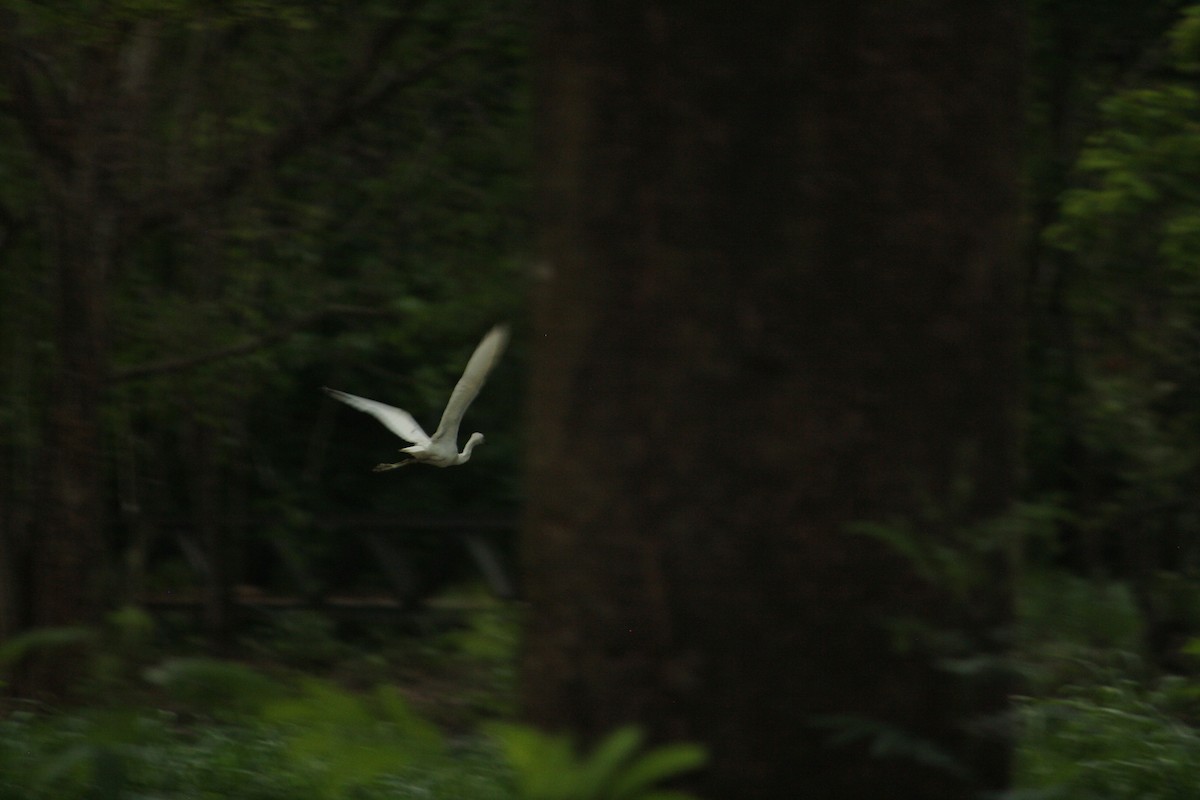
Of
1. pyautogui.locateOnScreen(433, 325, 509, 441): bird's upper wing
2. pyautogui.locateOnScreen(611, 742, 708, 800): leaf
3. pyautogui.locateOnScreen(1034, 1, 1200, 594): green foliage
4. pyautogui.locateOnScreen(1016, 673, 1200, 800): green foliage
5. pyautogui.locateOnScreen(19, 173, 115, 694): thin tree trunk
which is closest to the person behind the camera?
pyautogui.locateOnScreen(611, 742, 708, 800): leaf

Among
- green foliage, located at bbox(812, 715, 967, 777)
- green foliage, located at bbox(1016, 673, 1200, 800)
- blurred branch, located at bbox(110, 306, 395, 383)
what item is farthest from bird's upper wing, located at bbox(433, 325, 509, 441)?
blurred branch, located at bbox(110, 306, 395, 383)

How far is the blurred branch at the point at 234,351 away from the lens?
10375mm

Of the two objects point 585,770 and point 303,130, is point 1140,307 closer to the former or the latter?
point 303,130

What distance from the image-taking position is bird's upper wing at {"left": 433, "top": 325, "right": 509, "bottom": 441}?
6219 millimetres

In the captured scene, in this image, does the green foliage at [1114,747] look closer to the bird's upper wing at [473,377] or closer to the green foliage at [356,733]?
the green foliage at [356,733]

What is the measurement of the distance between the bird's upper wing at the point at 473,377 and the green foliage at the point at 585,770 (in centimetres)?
314

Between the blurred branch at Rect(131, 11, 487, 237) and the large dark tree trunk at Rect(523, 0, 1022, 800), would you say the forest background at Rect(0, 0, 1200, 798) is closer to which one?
the blurred branch at Rect(131, 11, 487, 237)

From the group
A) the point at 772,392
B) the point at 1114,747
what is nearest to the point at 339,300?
the point at 1114,747

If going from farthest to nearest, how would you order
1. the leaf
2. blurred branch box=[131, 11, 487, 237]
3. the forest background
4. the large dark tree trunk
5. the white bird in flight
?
blurred branch box=[131, 11, 487, 237], the forest background, the white bird in flight, the large dark tree trunk, the leaf

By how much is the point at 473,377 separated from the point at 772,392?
11.0 feet

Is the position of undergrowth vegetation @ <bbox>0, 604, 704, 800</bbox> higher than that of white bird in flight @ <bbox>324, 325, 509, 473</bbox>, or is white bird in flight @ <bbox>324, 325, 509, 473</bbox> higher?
white bird in flight @ <bbox>324, 325, 509, 473</bbox>

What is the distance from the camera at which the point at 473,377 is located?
656cm

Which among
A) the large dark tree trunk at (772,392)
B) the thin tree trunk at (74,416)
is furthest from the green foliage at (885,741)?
the thin tree trunk at (74,416)

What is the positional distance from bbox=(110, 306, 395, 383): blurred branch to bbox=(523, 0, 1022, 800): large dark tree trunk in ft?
24.1
